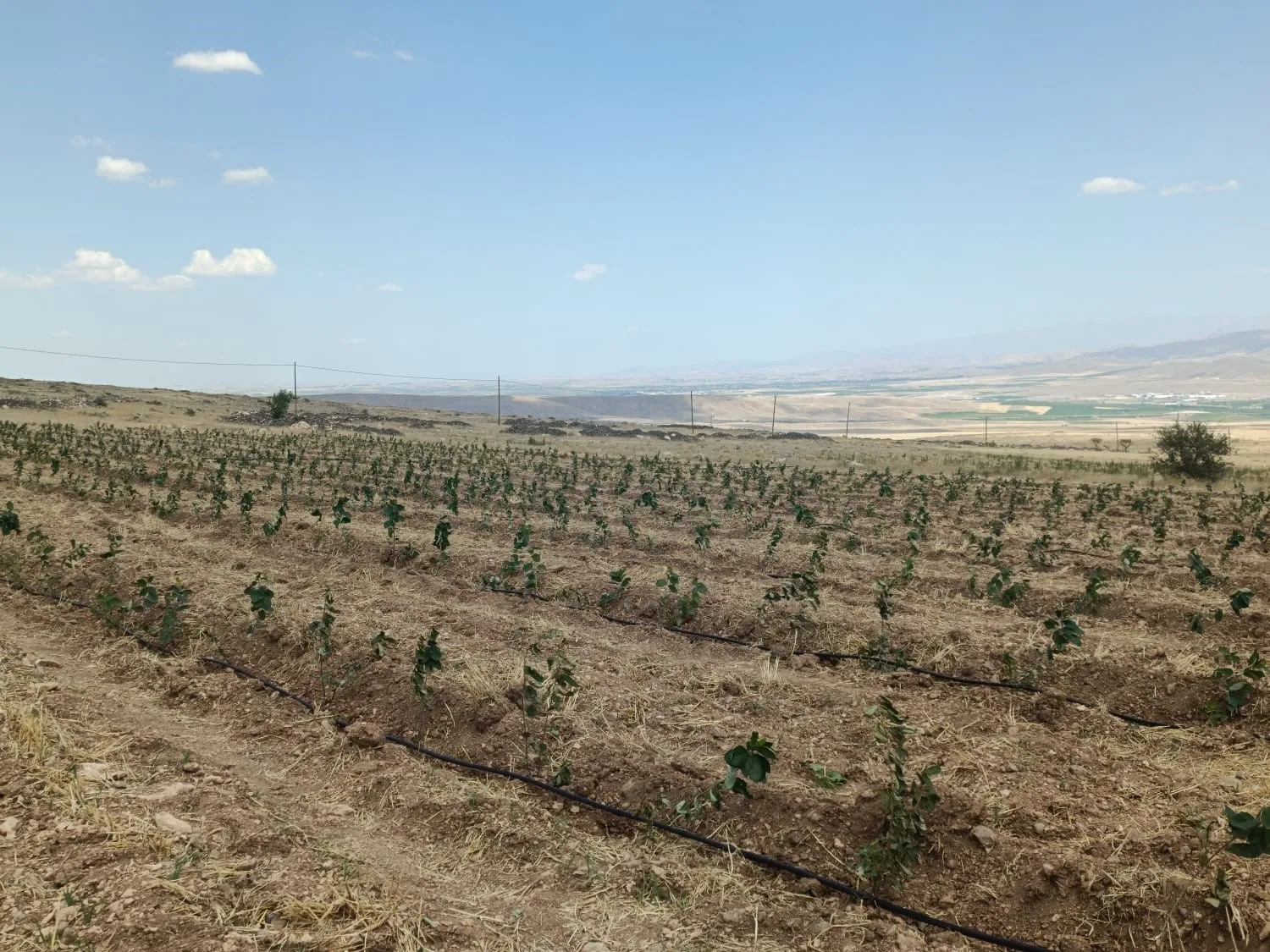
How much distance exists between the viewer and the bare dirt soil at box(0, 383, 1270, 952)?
14.1 ft

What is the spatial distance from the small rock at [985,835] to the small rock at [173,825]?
4.53 metres

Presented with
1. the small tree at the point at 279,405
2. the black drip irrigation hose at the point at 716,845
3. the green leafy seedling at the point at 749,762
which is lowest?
the black drip irrigation hose at the point at 716,845

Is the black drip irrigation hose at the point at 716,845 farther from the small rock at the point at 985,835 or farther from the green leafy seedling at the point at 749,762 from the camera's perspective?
the small rock at the point at 985,835

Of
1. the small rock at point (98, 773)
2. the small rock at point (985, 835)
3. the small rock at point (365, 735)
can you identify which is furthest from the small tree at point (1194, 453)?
the small rock at point (98, 773)

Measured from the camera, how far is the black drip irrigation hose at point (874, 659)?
6754mm

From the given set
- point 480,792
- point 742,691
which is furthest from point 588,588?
point 480,792


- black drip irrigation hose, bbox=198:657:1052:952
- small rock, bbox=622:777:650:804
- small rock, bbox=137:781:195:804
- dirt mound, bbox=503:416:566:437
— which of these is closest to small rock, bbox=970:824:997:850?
black drip irrigation hose, bbox=198:657:1052:952

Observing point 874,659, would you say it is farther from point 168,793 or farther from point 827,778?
point 168,793

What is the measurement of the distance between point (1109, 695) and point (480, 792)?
5421 millimetres

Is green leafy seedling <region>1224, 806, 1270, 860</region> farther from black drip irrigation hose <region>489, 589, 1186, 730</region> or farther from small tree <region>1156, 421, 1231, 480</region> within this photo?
small tree <region>1156, 421, 1231, 480</region>

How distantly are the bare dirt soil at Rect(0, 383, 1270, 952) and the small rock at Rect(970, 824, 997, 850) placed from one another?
0.02 metres

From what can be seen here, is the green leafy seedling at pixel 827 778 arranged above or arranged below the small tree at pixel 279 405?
below

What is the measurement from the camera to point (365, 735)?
6301 mm

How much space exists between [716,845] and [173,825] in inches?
125
